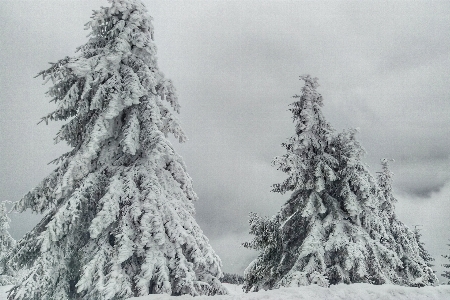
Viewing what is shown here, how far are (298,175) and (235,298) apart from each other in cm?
672

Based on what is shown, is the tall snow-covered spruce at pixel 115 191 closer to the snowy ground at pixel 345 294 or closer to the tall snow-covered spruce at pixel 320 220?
the snowy ground at pixel 345 294

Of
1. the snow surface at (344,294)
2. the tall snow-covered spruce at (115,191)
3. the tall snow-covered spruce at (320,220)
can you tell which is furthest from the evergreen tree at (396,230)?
the tall snow-covered spruce at (115,191)

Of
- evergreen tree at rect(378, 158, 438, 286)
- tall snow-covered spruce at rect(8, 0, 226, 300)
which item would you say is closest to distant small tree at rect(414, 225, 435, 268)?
evergreen tree at rect(378, 158, 438, 286)

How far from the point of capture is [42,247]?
25.4ft

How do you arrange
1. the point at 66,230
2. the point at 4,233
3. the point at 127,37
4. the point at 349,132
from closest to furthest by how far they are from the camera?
the point at 66,230
the point at 127,37
the point at 349,132
the point at 4,233

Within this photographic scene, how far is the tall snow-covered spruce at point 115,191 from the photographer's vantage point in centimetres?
812

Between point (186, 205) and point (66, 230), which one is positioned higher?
point (186, 205)

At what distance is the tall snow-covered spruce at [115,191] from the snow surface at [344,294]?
1.96 m

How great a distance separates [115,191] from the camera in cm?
863

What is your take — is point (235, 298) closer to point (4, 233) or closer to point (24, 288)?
point (24, 288)

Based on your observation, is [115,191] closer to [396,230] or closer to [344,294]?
[344,294]

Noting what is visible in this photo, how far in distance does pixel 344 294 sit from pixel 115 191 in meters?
6.13

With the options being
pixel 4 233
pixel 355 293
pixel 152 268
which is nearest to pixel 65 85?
pixel 152 268

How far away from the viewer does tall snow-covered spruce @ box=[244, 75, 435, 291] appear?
11453 mm
